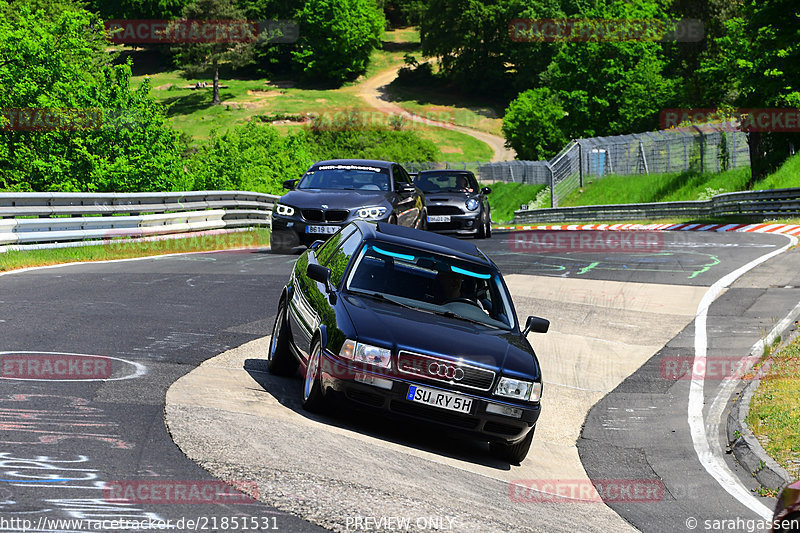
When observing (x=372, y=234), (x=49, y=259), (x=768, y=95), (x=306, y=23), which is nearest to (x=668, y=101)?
(x=768, y=95)

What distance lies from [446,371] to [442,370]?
0.03m

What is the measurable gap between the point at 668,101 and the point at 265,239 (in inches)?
2504

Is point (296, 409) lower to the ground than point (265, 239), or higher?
higher

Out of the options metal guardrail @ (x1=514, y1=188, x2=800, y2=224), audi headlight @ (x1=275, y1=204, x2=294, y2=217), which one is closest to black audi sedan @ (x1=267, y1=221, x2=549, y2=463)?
audi headlight @ (x1=275, y1=204, x2=294, y2=217)

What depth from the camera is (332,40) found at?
5148 inches

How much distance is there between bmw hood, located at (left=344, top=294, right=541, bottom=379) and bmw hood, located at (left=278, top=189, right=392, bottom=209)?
9.72 metres

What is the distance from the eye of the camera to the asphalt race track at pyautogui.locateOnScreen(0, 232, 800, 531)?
19.0ft

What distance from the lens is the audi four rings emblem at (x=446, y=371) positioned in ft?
25.0

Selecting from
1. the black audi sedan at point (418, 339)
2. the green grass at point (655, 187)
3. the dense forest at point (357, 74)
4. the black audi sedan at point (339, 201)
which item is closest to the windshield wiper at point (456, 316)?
the black audi sedan at point (418, 339)

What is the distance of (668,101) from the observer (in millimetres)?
83062

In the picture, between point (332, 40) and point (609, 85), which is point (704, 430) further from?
point (332, 40)

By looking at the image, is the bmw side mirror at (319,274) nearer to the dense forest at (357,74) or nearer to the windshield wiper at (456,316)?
the windshield wiper at (456,316)

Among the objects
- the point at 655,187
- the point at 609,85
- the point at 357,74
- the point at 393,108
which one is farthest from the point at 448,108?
the point at 655,187

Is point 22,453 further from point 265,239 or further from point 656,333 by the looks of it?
point 265,239
